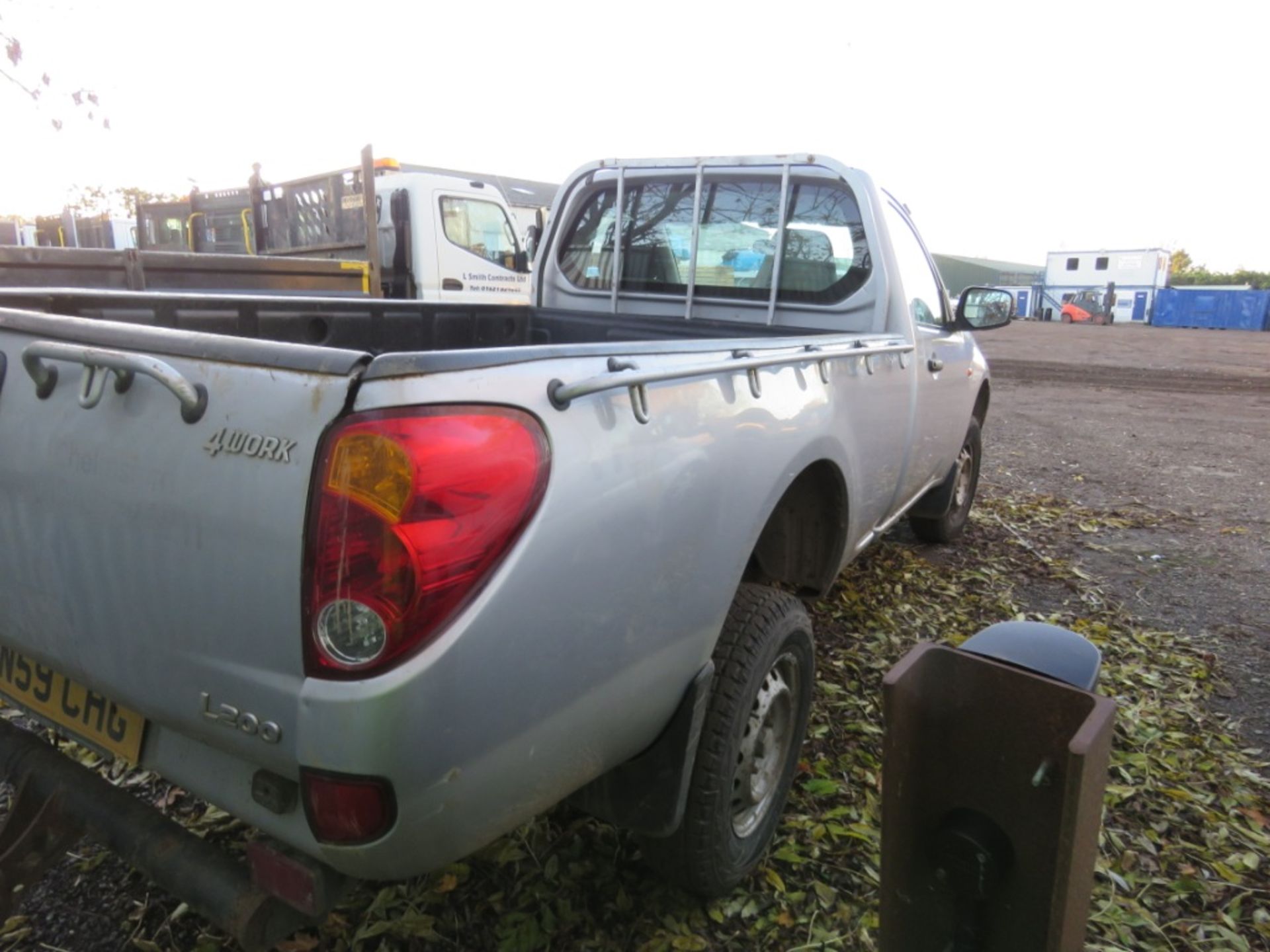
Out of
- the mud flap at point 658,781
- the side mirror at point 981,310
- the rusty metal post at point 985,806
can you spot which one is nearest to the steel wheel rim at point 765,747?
the mud flap at point 658,781

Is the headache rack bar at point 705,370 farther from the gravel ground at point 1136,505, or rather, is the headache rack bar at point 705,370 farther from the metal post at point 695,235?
the gravel ground at point 1136,505

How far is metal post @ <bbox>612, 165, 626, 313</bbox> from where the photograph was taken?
162 inches

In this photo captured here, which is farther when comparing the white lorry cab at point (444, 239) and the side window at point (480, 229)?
the side window at point (480, 229)

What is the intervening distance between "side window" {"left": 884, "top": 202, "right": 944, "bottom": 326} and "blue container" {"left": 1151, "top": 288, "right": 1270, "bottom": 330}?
42364 mm

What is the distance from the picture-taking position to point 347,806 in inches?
54.6

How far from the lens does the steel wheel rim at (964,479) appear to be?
5.54 meters

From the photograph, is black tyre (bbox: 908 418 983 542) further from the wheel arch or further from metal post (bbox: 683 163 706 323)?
the wheel arch

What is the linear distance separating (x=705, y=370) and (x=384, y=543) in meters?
0.85

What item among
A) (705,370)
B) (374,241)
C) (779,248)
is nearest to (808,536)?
(705,370)

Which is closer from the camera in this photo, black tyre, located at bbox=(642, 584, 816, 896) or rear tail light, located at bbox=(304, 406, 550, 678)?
rear tail light, located at bbox=(304, 406, 550, 678)

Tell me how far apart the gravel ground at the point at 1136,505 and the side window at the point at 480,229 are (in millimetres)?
6377

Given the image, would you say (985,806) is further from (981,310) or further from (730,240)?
(981,310)

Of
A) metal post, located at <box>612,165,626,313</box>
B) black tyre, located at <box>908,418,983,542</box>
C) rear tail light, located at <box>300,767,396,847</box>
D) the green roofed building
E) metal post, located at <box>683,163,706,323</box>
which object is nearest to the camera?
rear tail light, located at <box>300,767,396,847</box>

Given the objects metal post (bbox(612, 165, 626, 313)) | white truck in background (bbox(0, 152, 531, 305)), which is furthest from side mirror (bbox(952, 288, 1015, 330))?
white truck in background (bbox(0, 152, 531, 305))
